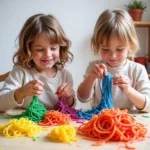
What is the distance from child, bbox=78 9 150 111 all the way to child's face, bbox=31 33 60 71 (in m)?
0.18

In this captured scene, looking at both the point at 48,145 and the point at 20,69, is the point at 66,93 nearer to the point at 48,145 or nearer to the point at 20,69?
the point at 20,69

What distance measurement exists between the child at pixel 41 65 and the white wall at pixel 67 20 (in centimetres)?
117

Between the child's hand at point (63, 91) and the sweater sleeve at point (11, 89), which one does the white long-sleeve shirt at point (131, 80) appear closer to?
the child's hand at point (63, 91)

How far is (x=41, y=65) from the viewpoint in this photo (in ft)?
4.10

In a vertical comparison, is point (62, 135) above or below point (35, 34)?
below

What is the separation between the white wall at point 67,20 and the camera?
2439 mm

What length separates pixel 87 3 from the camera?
2502 millimetres

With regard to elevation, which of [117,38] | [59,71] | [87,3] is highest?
[87,3]

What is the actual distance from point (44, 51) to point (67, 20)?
53.5 inches

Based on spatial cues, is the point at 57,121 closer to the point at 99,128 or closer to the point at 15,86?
the point at 99,128

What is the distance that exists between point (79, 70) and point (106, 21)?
140 cm

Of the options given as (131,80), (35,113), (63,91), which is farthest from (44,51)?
(131,80)

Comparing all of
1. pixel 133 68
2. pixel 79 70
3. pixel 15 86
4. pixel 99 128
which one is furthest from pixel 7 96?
pixel 79 70

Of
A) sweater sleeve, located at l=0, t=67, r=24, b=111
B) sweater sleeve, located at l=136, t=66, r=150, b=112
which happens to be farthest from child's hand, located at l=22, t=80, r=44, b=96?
sweater sleeve, located at l=136, t=66, r=150, b=112
